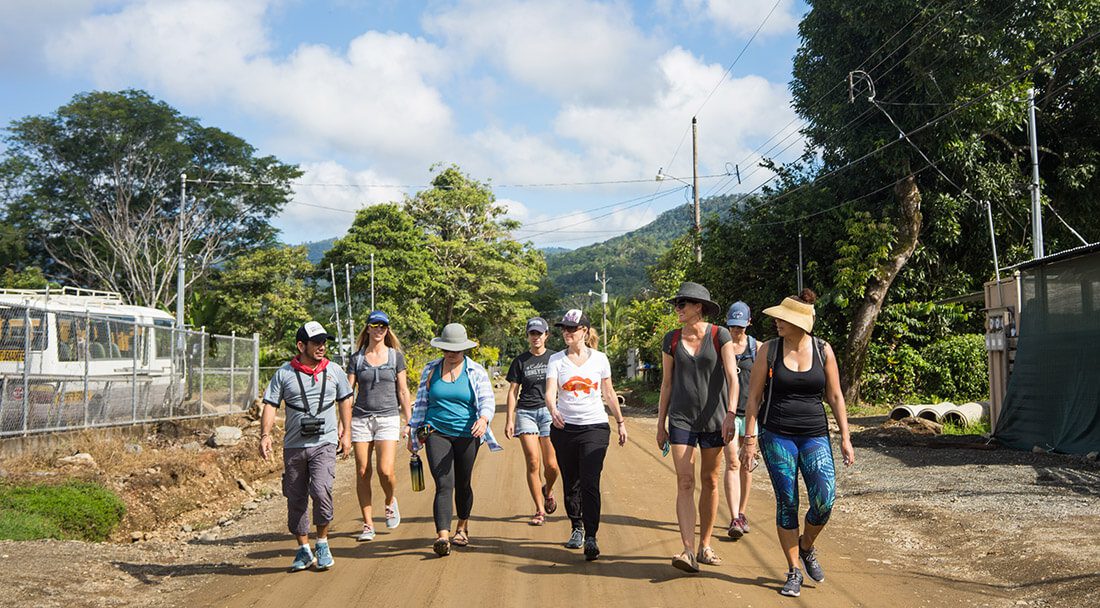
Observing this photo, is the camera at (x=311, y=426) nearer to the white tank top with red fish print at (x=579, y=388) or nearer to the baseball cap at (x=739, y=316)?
the white tank top with red fish print at (x=579, y=388)

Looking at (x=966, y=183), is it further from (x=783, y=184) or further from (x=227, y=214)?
(x=227, y=214)

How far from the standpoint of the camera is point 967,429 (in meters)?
18.0

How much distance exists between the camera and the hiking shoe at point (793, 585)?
612 cm

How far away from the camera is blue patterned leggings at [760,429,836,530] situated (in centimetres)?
602

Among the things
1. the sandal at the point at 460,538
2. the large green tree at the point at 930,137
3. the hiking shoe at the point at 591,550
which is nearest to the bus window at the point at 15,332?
the sandal at the point at 460,538

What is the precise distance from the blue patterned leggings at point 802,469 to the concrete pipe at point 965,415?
13.6 m

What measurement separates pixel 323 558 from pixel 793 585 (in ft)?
11.0

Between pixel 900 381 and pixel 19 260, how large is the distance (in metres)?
40.8

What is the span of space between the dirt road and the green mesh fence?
5411 millimetres

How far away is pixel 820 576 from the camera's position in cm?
640

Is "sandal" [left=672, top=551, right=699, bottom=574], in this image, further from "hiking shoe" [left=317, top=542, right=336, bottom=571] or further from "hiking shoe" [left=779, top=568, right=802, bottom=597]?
"hiking shoe" [left=317, top=542, right=336, bottom=571]

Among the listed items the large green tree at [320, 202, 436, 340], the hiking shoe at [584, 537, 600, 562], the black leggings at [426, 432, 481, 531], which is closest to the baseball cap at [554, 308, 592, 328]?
the black leggings at [426, 432, 481, 531]

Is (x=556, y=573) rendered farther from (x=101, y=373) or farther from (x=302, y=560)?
(x=101, y=373)

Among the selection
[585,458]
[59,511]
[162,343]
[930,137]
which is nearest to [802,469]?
[585,458]
